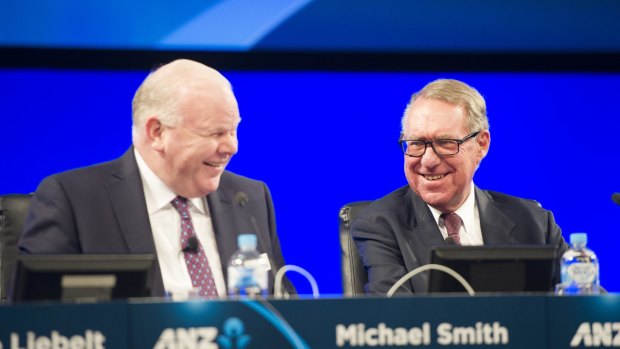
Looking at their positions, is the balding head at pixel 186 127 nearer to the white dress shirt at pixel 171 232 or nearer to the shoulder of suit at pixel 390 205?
the white dress shirt at pixel 171 232

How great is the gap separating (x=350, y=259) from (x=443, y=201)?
1.30ft

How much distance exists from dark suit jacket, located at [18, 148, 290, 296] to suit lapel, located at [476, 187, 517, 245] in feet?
2.59

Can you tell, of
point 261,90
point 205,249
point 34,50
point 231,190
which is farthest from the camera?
point 261,90

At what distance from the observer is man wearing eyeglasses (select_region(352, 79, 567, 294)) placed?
3.45 metres

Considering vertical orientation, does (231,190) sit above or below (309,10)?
below

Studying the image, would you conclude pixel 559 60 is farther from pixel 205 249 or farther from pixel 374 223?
pixel 205 249

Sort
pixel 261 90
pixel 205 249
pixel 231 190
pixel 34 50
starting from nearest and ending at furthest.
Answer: pixel 205 249
pixel 231 190
pixel 34 50
pixel 261 90

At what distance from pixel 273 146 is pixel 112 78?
2.75 feet

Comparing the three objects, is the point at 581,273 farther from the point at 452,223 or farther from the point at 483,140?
the point at 483,140

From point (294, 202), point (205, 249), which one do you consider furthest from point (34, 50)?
point (205, 249)

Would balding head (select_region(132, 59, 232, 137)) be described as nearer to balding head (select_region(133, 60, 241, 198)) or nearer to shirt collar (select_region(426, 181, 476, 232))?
balding head (select_region(133, 60, 241, 198))

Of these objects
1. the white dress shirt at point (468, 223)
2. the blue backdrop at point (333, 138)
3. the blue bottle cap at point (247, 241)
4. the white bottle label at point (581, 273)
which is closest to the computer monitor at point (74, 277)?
the blue bottle cap at point (247, 241)

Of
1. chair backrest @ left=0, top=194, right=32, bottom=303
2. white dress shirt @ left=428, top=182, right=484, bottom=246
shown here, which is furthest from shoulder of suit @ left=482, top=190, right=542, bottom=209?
chair backrest @ left=0, top=194, right=32, bottom=303

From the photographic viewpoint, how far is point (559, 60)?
4969 mm
